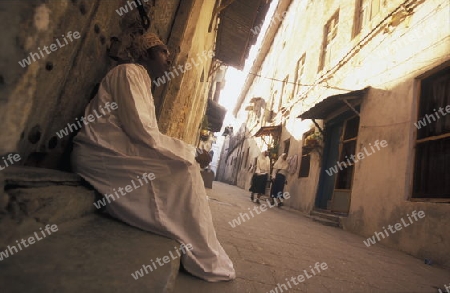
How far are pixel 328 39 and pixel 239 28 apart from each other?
5214mm

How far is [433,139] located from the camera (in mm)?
4727

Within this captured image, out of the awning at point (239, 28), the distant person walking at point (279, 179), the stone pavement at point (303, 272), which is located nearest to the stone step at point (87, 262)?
the stone pavement at point (303, 272)

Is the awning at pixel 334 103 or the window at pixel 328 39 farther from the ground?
the window at pixel 328 39

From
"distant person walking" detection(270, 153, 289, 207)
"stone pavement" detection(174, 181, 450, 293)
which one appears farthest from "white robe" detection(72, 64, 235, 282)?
"distant person walking" detection(270, 153, 289, 207)

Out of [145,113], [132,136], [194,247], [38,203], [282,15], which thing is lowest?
[194,247]

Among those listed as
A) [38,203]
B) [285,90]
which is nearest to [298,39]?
[285,90]

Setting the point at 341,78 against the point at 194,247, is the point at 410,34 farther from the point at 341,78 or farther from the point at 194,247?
the point at 194,247

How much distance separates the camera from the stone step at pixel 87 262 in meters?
0.95

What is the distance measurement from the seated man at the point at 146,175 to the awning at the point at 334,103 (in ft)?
20.8

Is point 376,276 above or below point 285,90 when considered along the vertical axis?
below

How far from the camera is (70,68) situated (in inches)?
73.0

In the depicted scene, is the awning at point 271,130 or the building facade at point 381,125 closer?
the building facade at point 381,125

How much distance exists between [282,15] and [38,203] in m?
21.5

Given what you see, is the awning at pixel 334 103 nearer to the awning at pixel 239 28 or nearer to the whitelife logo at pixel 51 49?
the awning at pixel 239 28
